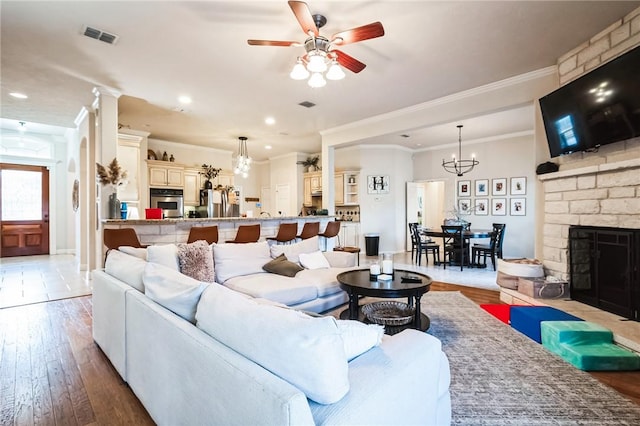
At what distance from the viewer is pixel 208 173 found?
8.36m

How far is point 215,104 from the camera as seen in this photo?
509cm

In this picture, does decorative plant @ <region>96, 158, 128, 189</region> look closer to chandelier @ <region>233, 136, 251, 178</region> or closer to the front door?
chandelier @ <region>233, 136, 251, 178</region>

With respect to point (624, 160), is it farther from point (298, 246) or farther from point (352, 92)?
point (298, 246)

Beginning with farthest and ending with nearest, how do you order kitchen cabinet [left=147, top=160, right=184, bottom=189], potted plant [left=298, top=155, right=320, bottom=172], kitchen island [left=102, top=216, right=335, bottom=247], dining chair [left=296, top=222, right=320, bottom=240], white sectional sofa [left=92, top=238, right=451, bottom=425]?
potted plant [left=298, top=155, right=320, bottom=172] → kitchen cabinet [left=147, top=160, right=184, bottom=189] → dining chair [left=296, top=222, right=320, bottom=240] → kitchen island [left=102, top=216, right=335, bottom=247] → white sectional sofa [left=92, top=238, right=451, bottom=425]

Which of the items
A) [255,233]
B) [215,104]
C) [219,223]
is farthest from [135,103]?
[255,233]

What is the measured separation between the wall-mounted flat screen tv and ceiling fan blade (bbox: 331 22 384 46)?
2.24m

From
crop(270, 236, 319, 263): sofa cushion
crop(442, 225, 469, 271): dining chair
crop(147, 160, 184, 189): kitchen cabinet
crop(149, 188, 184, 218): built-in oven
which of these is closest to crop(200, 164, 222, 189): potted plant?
crop(147, 160, 184, 189): kitchen cabinet

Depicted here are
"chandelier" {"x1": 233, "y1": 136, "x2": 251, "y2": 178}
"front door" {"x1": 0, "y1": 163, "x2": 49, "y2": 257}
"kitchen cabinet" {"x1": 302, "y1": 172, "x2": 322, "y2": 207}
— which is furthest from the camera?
"kitchen cabinet" {"x1": 302, "y1": 172, "x2": 322, "y2": 207}

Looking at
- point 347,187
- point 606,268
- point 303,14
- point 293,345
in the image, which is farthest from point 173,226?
point 606,268

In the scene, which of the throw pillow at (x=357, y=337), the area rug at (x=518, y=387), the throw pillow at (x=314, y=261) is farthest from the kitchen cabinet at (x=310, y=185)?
the throw pillow at (x=357, y=337)

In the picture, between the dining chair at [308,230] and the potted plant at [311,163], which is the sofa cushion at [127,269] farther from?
the potted plant at [311,163]

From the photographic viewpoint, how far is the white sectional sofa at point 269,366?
→ 0.93 meters

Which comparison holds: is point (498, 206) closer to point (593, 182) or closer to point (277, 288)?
point (593, 182)

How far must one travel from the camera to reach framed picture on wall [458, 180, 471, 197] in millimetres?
8156
